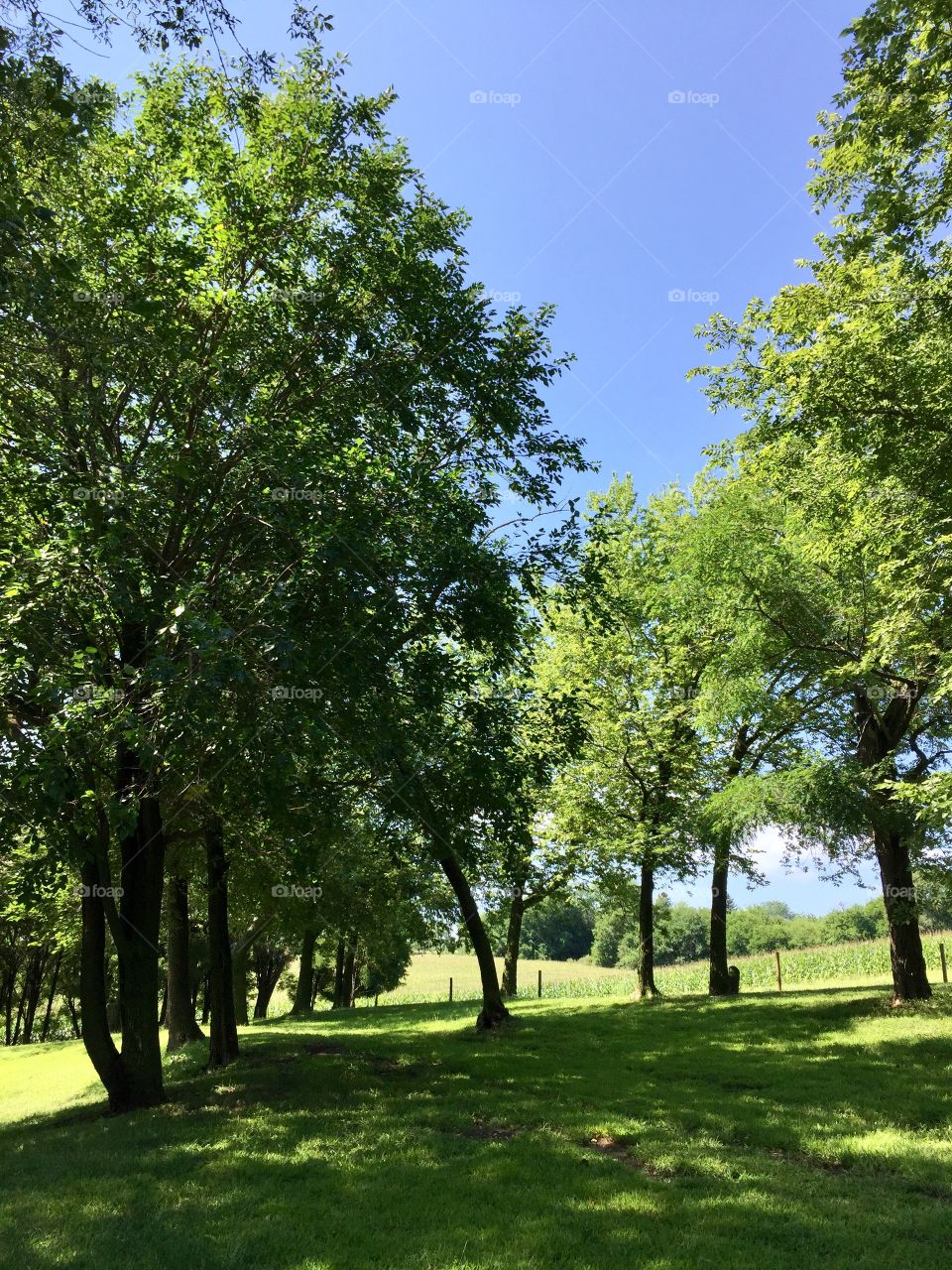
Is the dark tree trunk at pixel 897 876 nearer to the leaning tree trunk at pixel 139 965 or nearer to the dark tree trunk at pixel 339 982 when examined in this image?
the leaning tree trunk at pixel 139 965

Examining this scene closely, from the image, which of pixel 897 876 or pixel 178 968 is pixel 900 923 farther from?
pixel 178 968

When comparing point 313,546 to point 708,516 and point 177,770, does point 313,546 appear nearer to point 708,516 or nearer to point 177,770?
point 177,770

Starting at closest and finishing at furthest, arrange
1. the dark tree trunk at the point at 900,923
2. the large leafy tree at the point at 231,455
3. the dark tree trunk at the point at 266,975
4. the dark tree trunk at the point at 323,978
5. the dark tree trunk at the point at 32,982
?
the large leafy tree at the point at 231,455
the dark tree trunk at the point at 900,923
the dark tree trunk at the point at 32,982
the dark tree trunk at the point at 266,975
the dark tree trunk at the point at 323,978

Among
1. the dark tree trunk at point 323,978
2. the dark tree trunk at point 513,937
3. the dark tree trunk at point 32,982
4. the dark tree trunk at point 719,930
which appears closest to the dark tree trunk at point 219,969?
the dark tree trunk at point 513,937

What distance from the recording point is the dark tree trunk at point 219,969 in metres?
16.5

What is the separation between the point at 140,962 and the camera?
12422mm

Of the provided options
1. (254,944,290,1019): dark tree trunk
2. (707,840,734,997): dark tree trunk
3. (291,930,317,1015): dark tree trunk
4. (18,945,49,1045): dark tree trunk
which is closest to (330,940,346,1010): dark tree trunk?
(291,930,317,1015): dark tree trunk

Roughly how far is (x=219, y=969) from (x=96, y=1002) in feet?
15.9

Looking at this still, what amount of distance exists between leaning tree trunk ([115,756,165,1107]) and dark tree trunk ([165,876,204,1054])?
24.9 ft

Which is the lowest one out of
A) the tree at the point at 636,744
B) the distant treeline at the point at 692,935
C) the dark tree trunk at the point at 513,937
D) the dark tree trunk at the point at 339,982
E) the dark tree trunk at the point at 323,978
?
the distant treeline at the point at 692,935

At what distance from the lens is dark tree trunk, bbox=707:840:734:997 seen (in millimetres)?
24484

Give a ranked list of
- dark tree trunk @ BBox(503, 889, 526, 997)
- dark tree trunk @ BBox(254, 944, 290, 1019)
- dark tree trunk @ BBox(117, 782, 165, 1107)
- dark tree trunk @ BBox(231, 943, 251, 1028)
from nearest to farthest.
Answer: dark tree trunk @ BBox(117, 782, 165, 1107)
dark tree trunk @ BBox(503, 889, 526, 997)
dark tree trunk @ BBox(231, 943, 251, 1028)
dark tree trunk @ BBox(254, 944, 290, 1019)

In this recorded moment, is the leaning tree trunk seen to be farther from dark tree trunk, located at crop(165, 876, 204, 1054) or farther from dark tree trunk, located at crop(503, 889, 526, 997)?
dark tree trunk, located at crop(503, 889, 526, 997)

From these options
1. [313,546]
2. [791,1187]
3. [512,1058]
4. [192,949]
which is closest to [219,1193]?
[791,1187]
